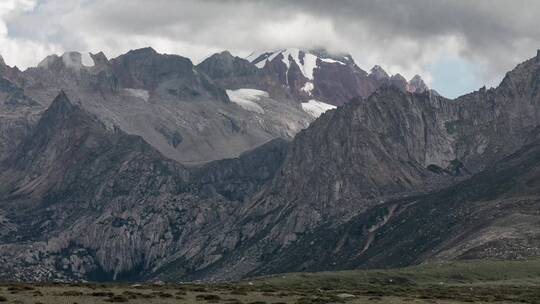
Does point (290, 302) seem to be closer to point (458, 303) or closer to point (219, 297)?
point (219, 297)

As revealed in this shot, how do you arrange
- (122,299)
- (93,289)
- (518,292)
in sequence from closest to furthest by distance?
(122,299) → (93,289) → (518,292)

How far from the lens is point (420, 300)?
15350 centimetres

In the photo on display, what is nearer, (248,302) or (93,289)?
(248,302)

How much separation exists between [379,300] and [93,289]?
156 feet

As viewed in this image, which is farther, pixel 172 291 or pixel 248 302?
pixel 172 291

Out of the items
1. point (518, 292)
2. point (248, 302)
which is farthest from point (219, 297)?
point (518, 292)

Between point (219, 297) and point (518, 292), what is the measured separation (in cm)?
8147

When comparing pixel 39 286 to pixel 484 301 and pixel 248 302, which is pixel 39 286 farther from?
pixel 484 301

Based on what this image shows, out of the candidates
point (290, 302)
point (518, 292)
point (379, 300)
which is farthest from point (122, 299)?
point (518, 292)

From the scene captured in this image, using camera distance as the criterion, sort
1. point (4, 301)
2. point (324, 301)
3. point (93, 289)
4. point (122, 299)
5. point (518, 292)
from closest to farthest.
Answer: point (4, 301)
point (122, 299)
point (324, 301)
point (93, 289)
point (518, 292)

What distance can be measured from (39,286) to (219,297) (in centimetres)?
3072

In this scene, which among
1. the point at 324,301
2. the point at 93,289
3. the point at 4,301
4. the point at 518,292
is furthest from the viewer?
the point at 518,292

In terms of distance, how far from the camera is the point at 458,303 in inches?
5891

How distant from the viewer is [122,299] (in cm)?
13412
